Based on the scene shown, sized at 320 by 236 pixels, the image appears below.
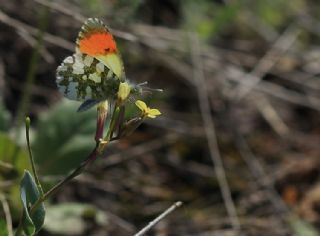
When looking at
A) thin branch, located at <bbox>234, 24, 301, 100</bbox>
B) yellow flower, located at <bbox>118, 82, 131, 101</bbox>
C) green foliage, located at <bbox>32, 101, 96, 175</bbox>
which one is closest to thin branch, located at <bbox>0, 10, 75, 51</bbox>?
green foliage, located at <bbox>32, 101, 96, 175</bbox>

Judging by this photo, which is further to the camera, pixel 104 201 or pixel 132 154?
pixel 132 154

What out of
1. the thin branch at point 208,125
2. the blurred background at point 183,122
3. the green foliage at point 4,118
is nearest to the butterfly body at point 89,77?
the blurred background at point 183,122

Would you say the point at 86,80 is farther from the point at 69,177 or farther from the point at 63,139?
the point at 63,139

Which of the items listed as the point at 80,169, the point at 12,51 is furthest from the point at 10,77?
the point at 80,169

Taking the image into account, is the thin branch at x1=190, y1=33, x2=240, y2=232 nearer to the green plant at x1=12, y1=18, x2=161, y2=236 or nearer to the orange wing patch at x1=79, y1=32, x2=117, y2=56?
the green plant at x1=12, y1=18, x2=161, y2=236

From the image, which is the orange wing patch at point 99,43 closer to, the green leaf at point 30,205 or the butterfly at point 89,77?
the butterfly at point 89,77

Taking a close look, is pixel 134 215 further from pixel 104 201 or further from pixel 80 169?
pixel 80 169
